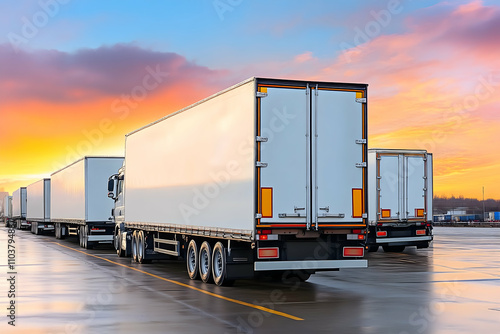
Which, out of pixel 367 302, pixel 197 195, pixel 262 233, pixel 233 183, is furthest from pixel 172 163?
pixel 367 302

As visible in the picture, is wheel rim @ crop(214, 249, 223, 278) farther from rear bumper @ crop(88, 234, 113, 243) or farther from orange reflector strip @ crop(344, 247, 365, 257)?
rear bumper @ crop(88, 234, 113, 243)

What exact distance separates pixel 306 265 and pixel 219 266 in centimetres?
215

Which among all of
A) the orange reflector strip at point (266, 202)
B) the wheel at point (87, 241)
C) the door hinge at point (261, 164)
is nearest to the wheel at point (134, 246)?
the wheel at point (87, 241)

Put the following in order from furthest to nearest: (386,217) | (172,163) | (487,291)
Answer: (386,217) < (172,163) < (487,291)

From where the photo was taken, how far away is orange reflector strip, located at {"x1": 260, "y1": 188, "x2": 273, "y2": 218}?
15055 millimetres

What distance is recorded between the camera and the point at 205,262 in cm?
1766

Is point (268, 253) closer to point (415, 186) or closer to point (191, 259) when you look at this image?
point (191, 259)

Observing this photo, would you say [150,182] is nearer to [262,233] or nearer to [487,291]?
[262,233]

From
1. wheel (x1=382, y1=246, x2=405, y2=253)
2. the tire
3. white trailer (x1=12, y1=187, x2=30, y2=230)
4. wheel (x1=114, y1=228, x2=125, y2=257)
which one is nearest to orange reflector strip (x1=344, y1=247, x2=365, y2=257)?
wheel (x1=114, y1=228, x2=125, y2=257)

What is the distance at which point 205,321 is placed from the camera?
11586 millimetres

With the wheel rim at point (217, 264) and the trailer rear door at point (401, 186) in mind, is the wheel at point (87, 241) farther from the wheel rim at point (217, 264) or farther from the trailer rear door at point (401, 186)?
the wheel rim at point (217, 264)

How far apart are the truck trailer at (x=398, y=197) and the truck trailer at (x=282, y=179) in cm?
1140

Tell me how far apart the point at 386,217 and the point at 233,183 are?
13.2m

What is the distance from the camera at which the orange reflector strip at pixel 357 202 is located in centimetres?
1593
